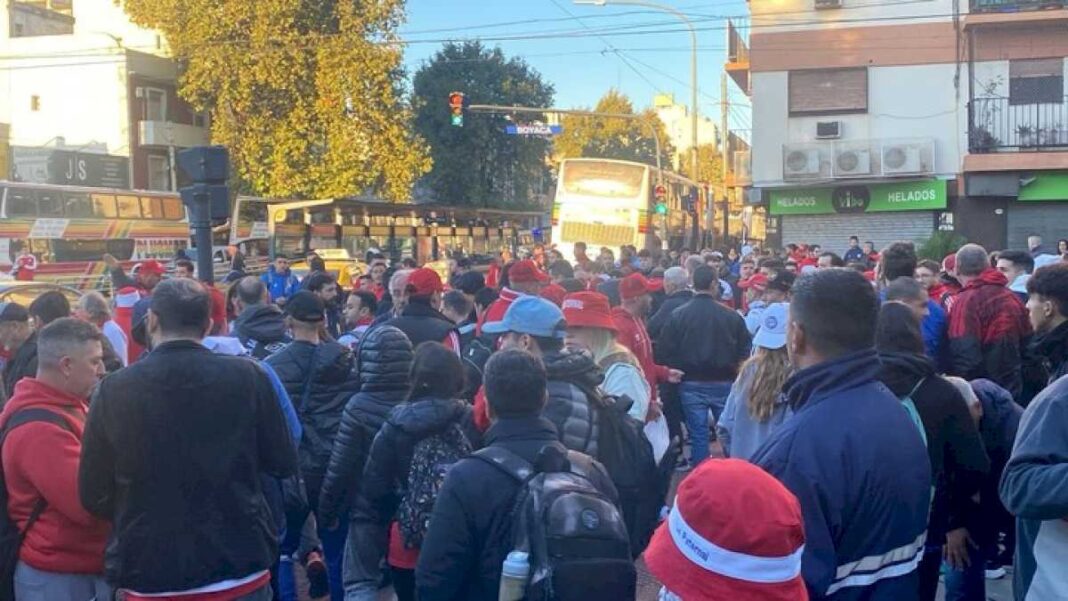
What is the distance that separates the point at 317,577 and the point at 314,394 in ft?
4.08

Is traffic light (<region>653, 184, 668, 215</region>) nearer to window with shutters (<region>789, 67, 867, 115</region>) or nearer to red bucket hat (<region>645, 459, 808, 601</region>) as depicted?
window with shutters (<region>789, 67, 867, 115</region>)

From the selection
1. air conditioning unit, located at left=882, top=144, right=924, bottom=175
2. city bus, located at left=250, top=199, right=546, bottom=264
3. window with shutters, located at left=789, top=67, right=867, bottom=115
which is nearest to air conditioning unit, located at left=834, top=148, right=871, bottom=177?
air conditioning unit, located at left=882, top=144, right=924, bottom=175

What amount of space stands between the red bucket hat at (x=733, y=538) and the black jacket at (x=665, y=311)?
23.4ft

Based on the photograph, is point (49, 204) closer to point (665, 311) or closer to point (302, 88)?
point (302, 88)

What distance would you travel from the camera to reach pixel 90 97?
145 ft

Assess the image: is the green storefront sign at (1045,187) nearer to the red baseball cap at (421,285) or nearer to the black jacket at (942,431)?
the red baseball cap at (421,285)

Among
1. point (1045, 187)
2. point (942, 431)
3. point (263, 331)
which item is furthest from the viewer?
point (1045, 187)

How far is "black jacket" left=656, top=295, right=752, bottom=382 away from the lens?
29.6ft

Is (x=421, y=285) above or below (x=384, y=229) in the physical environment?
below

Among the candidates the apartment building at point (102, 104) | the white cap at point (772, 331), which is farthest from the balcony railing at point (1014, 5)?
the apartment building at point (102, 104)

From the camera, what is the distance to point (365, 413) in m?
5.29

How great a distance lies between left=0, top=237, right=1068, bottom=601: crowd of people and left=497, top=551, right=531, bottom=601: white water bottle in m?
0.01

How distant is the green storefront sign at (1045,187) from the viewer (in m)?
24.9

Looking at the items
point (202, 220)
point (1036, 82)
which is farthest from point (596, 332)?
point (1036, 82)
